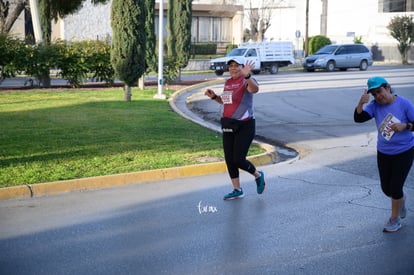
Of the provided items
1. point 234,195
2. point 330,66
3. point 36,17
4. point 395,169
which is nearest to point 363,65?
point 330,66

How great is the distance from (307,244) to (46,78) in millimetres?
19406

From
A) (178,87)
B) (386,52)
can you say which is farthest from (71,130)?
(386,52)

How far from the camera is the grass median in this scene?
9883 mm

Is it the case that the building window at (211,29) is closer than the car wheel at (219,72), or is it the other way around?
the car wheel at (219,72)

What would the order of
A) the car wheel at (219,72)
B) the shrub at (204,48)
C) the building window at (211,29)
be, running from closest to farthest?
the car wheel at (219,72), the shrub at (204,48), the building window at (211,29)

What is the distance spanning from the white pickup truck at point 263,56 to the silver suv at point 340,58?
1.62 meters

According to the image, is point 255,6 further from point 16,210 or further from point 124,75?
point 16,210

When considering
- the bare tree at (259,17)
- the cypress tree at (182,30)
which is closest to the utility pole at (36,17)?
the cypress tree at (182,30)

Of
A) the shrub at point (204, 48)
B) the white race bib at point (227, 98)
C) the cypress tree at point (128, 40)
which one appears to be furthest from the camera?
the shrub at point (204, 48)

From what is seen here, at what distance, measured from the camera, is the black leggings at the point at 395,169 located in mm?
6648

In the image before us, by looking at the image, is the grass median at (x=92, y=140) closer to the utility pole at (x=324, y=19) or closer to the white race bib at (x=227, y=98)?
the white race bib at (x=227, y=98)

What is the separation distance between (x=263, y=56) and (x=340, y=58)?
5391mm

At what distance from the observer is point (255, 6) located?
2494 inches

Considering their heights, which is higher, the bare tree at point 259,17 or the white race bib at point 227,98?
the bare tree at point 259,17
